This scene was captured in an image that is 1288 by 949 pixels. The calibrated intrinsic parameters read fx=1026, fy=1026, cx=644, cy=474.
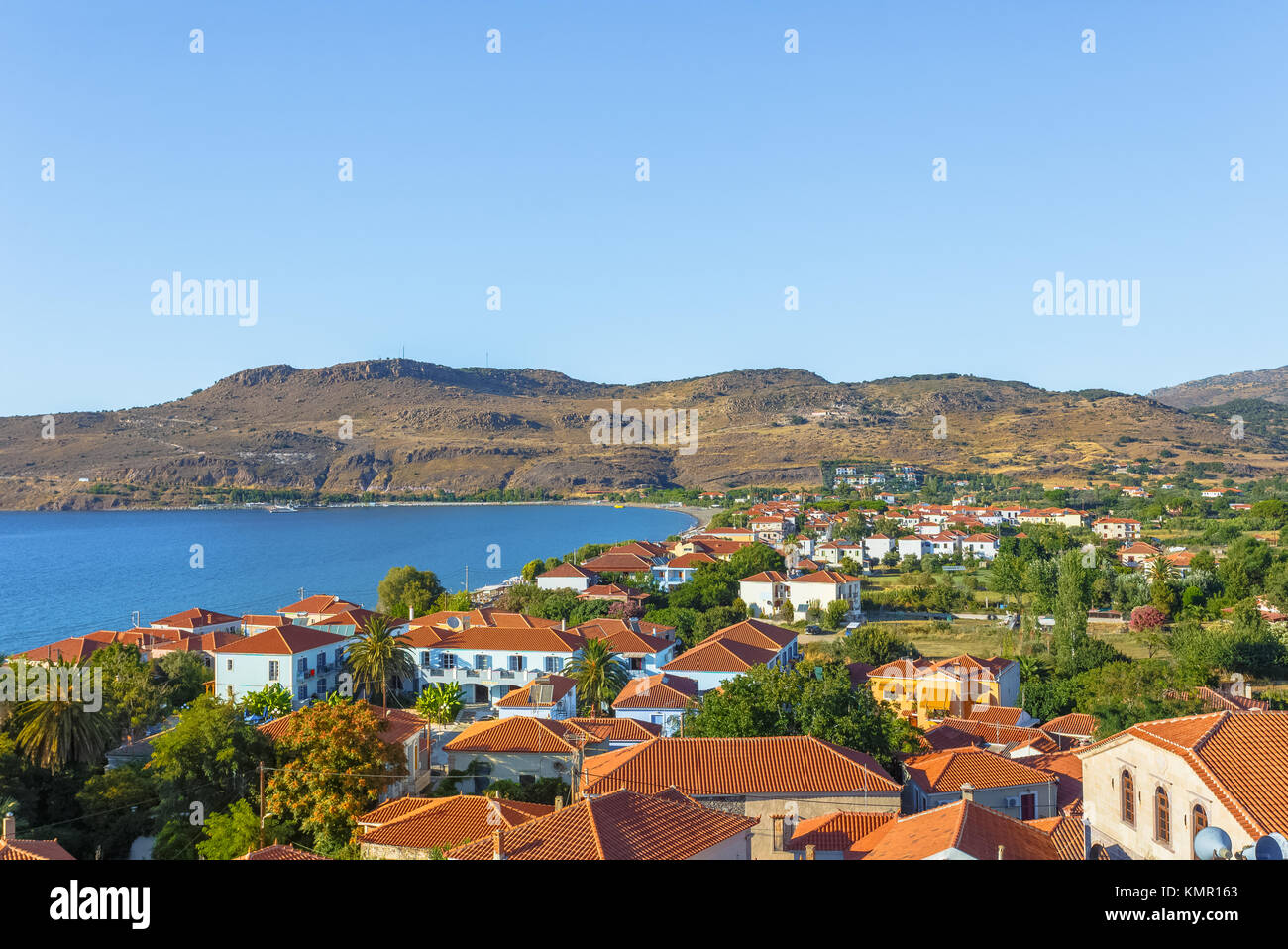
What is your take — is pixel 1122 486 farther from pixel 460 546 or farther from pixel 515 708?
pixel 515 708

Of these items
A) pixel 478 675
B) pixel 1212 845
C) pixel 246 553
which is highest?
pixel 1212 845

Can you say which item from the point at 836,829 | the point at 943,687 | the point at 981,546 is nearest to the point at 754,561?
the point at 981,546

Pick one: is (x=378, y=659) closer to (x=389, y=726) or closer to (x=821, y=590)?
(x=389, y=726)

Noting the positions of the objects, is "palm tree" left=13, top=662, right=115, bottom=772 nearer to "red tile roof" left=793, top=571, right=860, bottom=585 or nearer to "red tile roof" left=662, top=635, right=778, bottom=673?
"red tile roof" left=662, top=635, right=778, bottom=673

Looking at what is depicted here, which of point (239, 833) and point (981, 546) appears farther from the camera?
point (981, 546)

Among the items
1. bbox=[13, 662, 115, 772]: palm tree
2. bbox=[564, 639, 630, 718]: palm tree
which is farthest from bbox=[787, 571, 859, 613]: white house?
bbox=[13, 662, 115, 772]: palm tree
